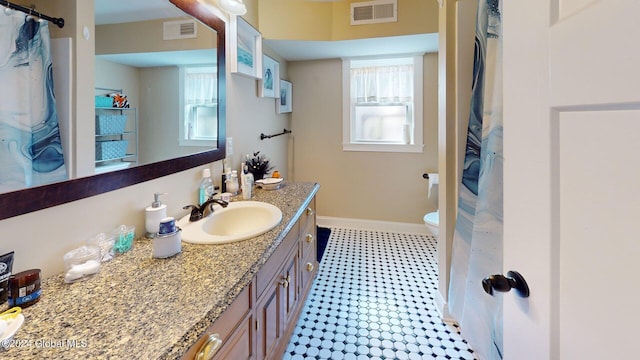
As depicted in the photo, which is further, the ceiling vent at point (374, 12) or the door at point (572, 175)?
the ceiling vent at point (374, 12)

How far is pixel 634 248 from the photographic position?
0.43m

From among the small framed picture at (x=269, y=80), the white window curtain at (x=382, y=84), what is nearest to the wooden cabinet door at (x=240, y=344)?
the small framed picture at (x=269, y=80)

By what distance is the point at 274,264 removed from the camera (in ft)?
4.25

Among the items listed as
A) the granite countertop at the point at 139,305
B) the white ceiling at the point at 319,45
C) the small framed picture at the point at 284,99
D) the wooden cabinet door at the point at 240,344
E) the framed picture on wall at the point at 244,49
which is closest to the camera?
the granite countertop at the point at 139,305

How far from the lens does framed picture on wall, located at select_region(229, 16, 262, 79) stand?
1.97 meters

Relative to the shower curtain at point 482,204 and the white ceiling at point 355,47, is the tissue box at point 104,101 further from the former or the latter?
the white ceiling at point 355,47

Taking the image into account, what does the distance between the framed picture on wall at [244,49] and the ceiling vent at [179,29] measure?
407mm

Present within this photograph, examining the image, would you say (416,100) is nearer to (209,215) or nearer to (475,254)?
(475,254)

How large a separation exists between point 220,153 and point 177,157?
16.9 inches

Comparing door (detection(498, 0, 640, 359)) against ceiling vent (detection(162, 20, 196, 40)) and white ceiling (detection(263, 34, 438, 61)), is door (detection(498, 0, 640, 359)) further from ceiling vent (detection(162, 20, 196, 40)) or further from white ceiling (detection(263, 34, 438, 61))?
white ceiling (detection(263, 34, 438, 61))

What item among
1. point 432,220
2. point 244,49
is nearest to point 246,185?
point 244,49

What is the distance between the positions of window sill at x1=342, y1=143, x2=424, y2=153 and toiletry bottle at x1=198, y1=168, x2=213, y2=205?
2.09 metres

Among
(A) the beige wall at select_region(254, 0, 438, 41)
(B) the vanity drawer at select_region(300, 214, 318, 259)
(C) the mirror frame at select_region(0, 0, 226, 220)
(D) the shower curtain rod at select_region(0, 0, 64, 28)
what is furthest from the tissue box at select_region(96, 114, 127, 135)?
(A) the beige wall at select_region(254, 0, 438, 41)

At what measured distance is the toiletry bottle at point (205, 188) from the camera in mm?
1635
